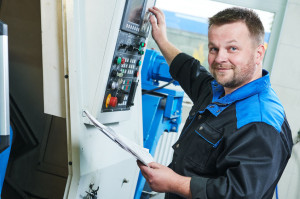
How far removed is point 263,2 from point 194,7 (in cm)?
67

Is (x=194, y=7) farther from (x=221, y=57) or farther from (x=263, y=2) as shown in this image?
(x=221, y=57)

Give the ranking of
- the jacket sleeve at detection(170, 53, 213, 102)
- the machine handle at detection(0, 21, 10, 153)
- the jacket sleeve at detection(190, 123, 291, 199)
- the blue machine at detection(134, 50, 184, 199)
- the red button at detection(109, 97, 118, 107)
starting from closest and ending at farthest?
the machine handle at detection(0, 21, 10, 153) < the jacket sleeve at detection(190, 123, 291, 199) < the red button at detection(109, 97, 118, 107) < the jacket sleeve at detection(170, 53, 213, 102) < the blue machine at detection(134, 50, 184, 199)

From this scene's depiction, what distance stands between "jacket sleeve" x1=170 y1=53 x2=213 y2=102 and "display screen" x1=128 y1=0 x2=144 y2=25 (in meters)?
0.41

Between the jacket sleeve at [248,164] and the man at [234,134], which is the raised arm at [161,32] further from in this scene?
the jacket sleeve at [248,164]

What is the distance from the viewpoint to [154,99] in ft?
7.18

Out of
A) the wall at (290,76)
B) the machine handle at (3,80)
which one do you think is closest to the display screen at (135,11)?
the machine handle at (3,80)

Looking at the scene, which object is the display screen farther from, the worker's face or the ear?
the ear

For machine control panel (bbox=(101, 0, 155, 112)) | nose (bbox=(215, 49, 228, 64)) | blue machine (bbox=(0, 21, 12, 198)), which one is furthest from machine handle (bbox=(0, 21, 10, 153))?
nose (bbox=(215, 49, 228, 64))

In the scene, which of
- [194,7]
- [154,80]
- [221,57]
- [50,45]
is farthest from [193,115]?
[194,7]

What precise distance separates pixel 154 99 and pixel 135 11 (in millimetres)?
964

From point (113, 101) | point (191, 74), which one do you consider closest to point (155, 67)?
point (191, 74)

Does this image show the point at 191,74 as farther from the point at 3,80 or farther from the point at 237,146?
the point at 3,80

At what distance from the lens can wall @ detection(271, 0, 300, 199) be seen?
120 inches

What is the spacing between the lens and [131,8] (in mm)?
1251
